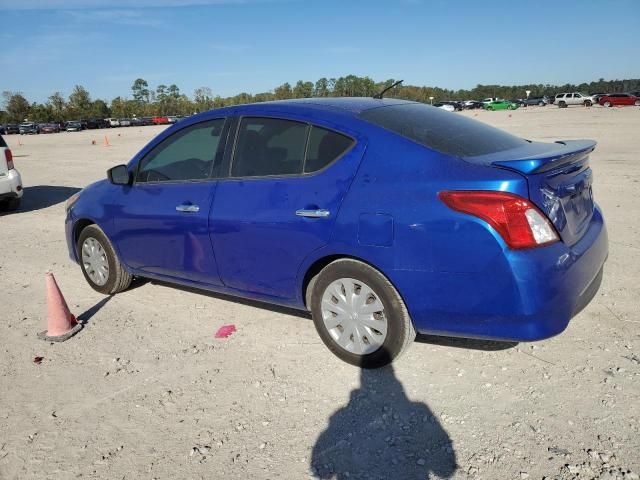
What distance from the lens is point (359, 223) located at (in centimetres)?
316

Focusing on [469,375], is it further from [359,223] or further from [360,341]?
[359,223]

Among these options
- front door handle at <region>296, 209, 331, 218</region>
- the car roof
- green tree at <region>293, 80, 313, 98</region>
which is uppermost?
green tree at <region>293, 80, 313, 98</region>

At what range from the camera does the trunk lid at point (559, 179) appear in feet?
9.30

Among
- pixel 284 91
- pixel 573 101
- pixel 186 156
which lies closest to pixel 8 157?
pixel 186 156

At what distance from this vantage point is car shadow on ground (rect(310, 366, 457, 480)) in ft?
8.41

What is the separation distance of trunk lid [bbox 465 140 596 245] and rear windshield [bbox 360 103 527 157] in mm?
140

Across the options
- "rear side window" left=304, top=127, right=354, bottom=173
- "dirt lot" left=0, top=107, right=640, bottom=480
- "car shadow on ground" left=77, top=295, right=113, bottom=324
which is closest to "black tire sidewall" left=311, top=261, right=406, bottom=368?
"dirt lot" left=0, top=107, right=640, bottom=480

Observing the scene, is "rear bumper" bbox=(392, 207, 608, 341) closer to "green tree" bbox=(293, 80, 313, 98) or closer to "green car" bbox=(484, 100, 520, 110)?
"green car" bbox=(484, 100, 520, 110)

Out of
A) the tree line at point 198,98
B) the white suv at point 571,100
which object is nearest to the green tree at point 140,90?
the tree line at point 198,98

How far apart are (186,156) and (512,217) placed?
2.71 metres

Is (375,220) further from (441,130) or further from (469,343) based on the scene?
(469,343)

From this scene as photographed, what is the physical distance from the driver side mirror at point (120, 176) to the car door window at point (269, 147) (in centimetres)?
123

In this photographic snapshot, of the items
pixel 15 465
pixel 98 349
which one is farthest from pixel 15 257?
pixel 15 465

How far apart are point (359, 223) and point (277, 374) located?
1.19m
